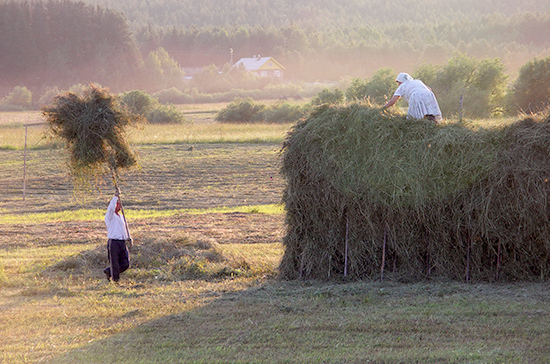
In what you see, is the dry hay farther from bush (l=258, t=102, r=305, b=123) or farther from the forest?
bush (l=258, t=102, r=305, b=123)

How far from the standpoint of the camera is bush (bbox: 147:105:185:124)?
49425 mm

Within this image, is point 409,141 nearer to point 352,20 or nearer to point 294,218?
point 294,218

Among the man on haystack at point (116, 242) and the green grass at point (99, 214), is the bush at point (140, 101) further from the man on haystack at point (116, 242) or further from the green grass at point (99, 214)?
the man on haystack at point (116, 242)

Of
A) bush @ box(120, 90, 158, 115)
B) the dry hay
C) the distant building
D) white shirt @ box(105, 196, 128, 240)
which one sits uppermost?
the distant building

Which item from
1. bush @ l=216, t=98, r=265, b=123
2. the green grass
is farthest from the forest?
the green grass

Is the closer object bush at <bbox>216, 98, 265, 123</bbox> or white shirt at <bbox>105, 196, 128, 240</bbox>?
white shirt at <bbox>105, 196, 128, 240</bbox>

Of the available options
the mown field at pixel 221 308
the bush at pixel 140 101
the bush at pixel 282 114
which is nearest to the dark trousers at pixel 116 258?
the mown field at pixel 221 308

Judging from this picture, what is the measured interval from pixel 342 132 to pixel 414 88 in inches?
62.1

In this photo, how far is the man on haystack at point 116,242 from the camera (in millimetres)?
9609

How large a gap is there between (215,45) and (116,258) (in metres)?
122

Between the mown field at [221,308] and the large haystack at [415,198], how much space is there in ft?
1.43

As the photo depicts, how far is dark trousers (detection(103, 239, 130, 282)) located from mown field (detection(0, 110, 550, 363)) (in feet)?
0.96

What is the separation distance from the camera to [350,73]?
111688mm

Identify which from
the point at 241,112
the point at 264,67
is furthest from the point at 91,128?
the point at 264,67
